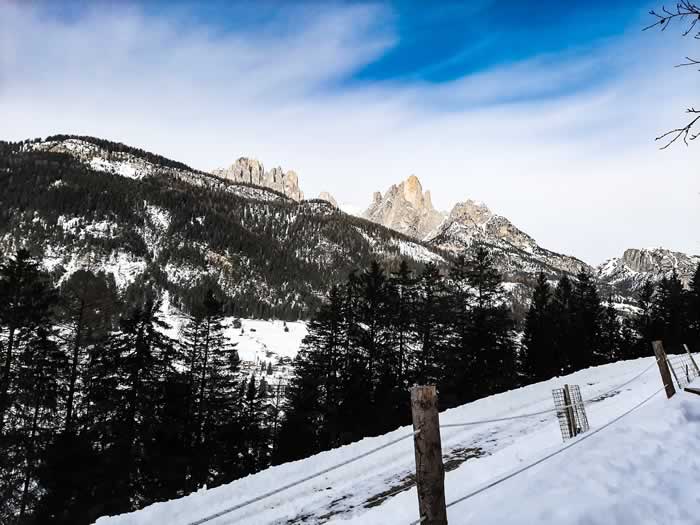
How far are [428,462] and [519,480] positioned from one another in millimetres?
2338

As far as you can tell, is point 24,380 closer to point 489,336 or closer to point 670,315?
point 489,336

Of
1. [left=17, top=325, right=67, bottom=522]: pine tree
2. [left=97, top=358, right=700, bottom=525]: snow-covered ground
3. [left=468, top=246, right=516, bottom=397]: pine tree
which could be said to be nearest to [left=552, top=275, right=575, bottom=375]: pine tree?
[left=468, top=246, right=516, bottom=397]: pine tree

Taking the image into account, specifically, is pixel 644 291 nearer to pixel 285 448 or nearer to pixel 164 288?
pixel 285 448

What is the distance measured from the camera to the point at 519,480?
5.29 m

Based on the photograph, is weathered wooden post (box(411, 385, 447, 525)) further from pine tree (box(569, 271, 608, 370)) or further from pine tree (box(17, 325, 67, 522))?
pine tree (box(569, 271, 608, 370))

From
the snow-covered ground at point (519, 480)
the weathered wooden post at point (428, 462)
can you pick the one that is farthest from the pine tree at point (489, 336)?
the weathered wooden post at point (428, 462)

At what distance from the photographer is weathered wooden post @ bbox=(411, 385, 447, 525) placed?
3.60 m

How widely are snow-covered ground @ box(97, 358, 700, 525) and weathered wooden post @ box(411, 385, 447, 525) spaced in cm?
80

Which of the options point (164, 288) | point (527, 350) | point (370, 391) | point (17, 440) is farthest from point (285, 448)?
point (164, 288)

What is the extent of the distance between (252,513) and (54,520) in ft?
50.3

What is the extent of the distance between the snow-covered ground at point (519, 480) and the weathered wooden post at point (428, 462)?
80cm

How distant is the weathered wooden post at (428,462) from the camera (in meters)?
3.60

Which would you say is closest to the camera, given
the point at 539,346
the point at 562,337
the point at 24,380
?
the point at 24,380

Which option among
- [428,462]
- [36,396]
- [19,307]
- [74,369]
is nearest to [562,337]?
[74,369]
